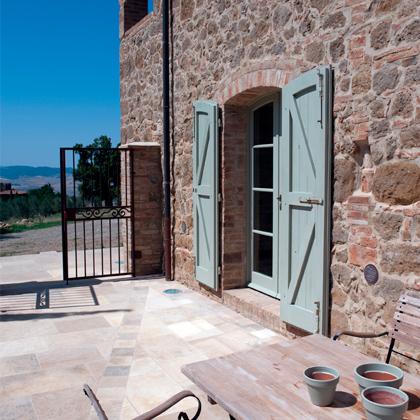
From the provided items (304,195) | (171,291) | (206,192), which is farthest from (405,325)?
(171,291)

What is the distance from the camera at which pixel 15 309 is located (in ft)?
17.4

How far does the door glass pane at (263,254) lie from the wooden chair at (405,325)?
7.23 feet

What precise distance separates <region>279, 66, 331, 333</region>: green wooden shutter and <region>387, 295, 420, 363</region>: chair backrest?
88 centimetres

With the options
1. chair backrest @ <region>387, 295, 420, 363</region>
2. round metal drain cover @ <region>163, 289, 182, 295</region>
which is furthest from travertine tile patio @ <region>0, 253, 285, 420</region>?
chair backrest @ <region>387, 295, 420, 363</region>

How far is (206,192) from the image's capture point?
5.44m

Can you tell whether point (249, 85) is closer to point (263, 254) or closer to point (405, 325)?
point (263, 254)

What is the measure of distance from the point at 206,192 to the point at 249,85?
4.57 ft

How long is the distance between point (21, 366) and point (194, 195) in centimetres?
283

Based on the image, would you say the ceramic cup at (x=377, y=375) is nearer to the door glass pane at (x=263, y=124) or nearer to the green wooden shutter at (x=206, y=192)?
the door glass pane at (x=263, y=124)

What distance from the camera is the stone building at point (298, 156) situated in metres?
3.08

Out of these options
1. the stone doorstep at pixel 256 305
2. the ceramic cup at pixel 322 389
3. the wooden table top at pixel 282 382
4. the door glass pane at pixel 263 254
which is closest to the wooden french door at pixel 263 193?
the door glass pane at pixel 263 254

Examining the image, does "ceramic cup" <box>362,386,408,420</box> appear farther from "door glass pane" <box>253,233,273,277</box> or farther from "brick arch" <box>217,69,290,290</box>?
"brick arch" <box>217,69,290,290</box>

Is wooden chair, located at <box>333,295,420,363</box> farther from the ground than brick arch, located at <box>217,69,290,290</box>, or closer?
closer

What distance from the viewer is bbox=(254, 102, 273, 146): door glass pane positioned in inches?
192
